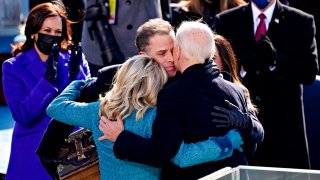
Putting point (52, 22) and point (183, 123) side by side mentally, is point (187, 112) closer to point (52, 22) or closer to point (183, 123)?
point (183, 123)

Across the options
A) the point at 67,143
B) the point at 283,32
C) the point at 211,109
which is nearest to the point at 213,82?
the point at 211,109

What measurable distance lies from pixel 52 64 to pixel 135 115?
54.0 inches

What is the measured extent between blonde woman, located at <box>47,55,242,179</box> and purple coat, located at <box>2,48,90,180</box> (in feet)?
3.11

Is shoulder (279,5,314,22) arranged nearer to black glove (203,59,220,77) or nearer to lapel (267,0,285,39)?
lapel (267,0,285,39)

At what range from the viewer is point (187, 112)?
423 cm

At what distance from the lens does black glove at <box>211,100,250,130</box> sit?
4250mm

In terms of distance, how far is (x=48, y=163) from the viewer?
4.85 m

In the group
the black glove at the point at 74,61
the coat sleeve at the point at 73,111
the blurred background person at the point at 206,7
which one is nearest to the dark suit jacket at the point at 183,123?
the coat sleeve at the point at 73,111

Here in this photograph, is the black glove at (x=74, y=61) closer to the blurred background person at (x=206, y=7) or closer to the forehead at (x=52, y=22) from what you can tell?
the forehead at (x=52, y=22)

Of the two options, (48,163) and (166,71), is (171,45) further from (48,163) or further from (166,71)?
(48,163)

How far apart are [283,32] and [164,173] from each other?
5.70ft

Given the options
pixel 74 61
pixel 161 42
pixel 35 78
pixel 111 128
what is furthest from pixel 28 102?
pixel 111 128

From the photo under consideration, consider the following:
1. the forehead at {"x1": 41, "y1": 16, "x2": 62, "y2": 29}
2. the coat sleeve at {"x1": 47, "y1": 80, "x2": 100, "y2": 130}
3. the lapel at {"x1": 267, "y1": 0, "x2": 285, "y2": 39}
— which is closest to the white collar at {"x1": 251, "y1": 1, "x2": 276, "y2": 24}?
the lapel at {"x1": 267, "y1": 0, "x2": 285, "y2": 39}

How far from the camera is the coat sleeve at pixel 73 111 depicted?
4500 mm
